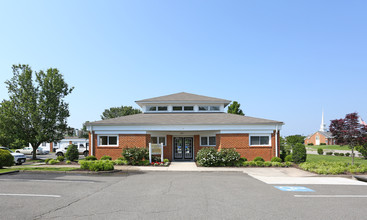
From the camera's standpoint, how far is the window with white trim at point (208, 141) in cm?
2239

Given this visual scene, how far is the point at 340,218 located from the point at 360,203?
243cm

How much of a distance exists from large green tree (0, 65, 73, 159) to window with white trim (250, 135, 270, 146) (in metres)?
20.8

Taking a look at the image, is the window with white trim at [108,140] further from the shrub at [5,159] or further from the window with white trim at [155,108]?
the shrub at [5,159]

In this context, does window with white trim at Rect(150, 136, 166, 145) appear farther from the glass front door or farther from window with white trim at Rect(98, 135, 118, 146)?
window with white trim at Rect(98, 135, 118, 146)

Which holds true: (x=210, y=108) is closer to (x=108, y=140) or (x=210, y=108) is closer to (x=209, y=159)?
(x=209, y=159)

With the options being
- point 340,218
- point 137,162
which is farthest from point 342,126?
point 137,162

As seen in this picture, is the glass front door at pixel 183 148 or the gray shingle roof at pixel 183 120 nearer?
the gray shingle roof at pixel 183 120

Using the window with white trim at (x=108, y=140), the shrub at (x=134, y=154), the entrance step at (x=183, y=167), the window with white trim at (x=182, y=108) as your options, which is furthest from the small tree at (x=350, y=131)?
the window with white trim at (x=108, y=140)

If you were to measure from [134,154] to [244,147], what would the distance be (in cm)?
920

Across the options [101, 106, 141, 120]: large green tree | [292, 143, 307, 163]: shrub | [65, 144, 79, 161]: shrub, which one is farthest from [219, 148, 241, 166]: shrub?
[101, 106, 141, 120]: large green tree

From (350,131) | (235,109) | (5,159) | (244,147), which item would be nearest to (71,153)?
(5,159)

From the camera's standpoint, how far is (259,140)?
21.2 metres

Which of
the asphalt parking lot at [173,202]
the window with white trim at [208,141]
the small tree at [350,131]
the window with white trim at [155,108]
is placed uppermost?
the window with white trim at [155,108]

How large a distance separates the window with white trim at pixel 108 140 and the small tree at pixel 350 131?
1762 cm
